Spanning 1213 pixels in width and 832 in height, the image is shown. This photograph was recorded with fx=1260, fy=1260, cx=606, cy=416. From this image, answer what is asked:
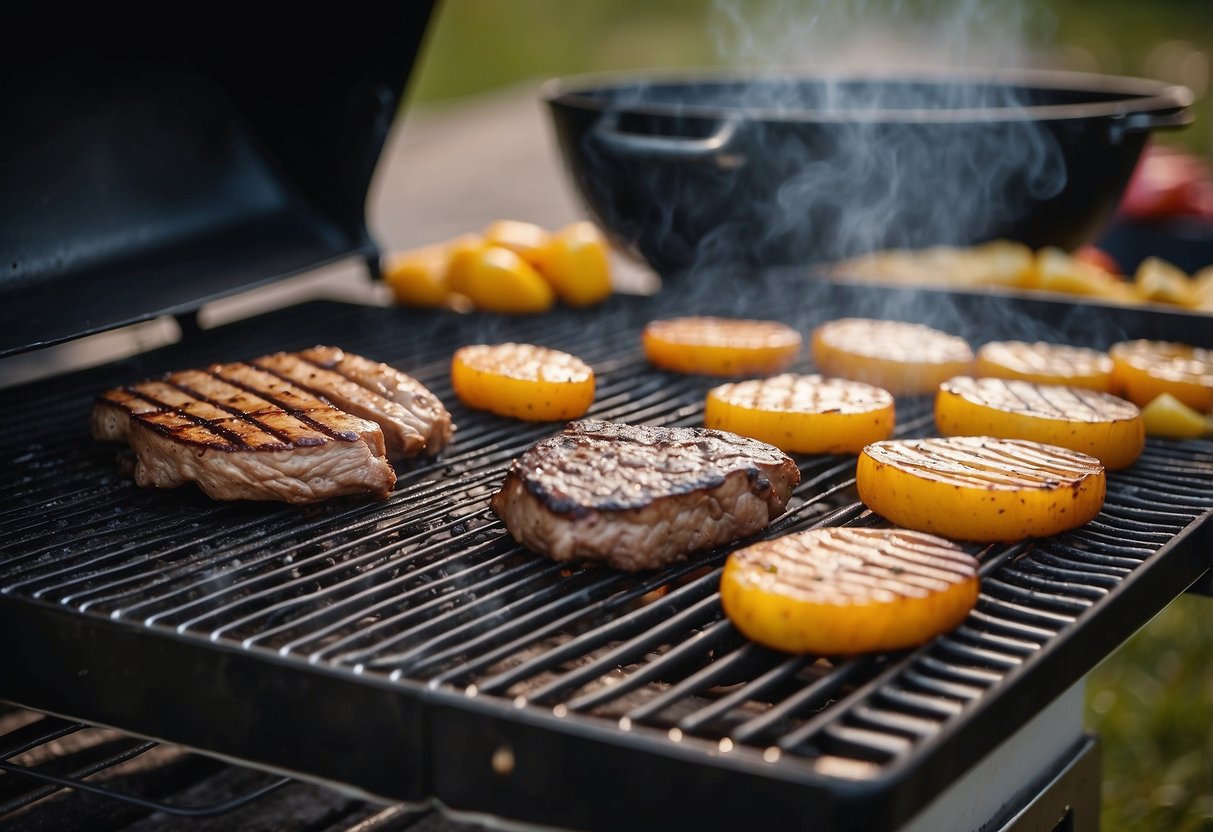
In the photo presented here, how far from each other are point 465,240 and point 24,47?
5.61ft

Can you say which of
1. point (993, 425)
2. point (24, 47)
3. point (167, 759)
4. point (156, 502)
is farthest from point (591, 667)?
point (24, 47)

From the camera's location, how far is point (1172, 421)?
125 inches

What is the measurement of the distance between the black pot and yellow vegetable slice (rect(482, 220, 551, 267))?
26 cm

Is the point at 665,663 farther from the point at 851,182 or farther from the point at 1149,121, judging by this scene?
the point at 1149,121

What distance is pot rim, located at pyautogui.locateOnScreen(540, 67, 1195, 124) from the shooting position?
3.95m

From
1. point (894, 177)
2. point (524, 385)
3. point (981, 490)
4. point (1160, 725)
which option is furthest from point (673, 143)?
point (1160, 725)

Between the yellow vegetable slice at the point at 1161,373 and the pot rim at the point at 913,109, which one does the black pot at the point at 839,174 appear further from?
the yellow vegetable slice at the point at 1161,373

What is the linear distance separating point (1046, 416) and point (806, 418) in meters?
0.55

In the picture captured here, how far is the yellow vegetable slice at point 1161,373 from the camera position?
327cm

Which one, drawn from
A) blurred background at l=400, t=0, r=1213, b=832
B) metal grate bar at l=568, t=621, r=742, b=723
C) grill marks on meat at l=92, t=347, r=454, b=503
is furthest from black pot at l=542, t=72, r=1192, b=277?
metal grate bar at l=568, t=621, r=742, b=723

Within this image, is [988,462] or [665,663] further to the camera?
[988,462]

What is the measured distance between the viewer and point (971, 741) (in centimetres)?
179

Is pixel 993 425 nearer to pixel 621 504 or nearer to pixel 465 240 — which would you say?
pixel 621 504

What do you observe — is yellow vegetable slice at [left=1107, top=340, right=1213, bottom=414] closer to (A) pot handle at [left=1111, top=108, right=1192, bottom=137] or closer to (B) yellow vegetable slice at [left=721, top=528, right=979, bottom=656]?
(A) pot handle at [left=1111, top=108, right=1192, bottom=137]
